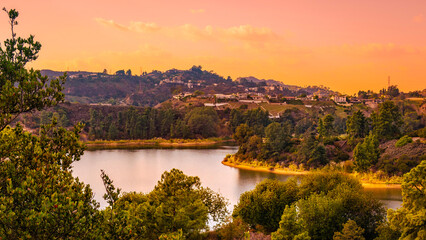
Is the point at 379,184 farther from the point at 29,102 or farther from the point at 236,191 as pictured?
the point at 29,102

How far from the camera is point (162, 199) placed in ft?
69.8

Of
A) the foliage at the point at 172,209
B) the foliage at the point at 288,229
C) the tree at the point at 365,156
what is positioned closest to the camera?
the foliage at the point at 288,229

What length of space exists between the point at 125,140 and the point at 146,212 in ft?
262

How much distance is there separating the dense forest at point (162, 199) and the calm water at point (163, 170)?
29.0ft

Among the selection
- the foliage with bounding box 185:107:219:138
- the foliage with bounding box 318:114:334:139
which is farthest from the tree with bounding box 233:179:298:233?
the foliage with bounding box 185:107:219:138

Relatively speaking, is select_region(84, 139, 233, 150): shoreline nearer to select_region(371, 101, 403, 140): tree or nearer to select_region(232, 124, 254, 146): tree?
select_region(232, 124, 254, 146): tree

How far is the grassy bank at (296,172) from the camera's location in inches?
1710

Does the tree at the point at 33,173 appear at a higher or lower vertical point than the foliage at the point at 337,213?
higher

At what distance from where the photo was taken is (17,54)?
9367 mm

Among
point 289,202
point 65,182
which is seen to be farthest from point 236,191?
point 65,182

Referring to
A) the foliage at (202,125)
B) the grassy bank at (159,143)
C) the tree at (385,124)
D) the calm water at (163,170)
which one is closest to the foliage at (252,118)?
the foliage at (202,125)

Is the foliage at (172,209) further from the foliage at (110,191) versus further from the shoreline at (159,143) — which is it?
the shoreline at (159,143)

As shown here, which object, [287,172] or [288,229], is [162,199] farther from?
[287,172]

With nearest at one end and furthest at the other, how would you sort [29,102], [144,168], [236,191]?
[29,102] → [236,191] → [144,168]
